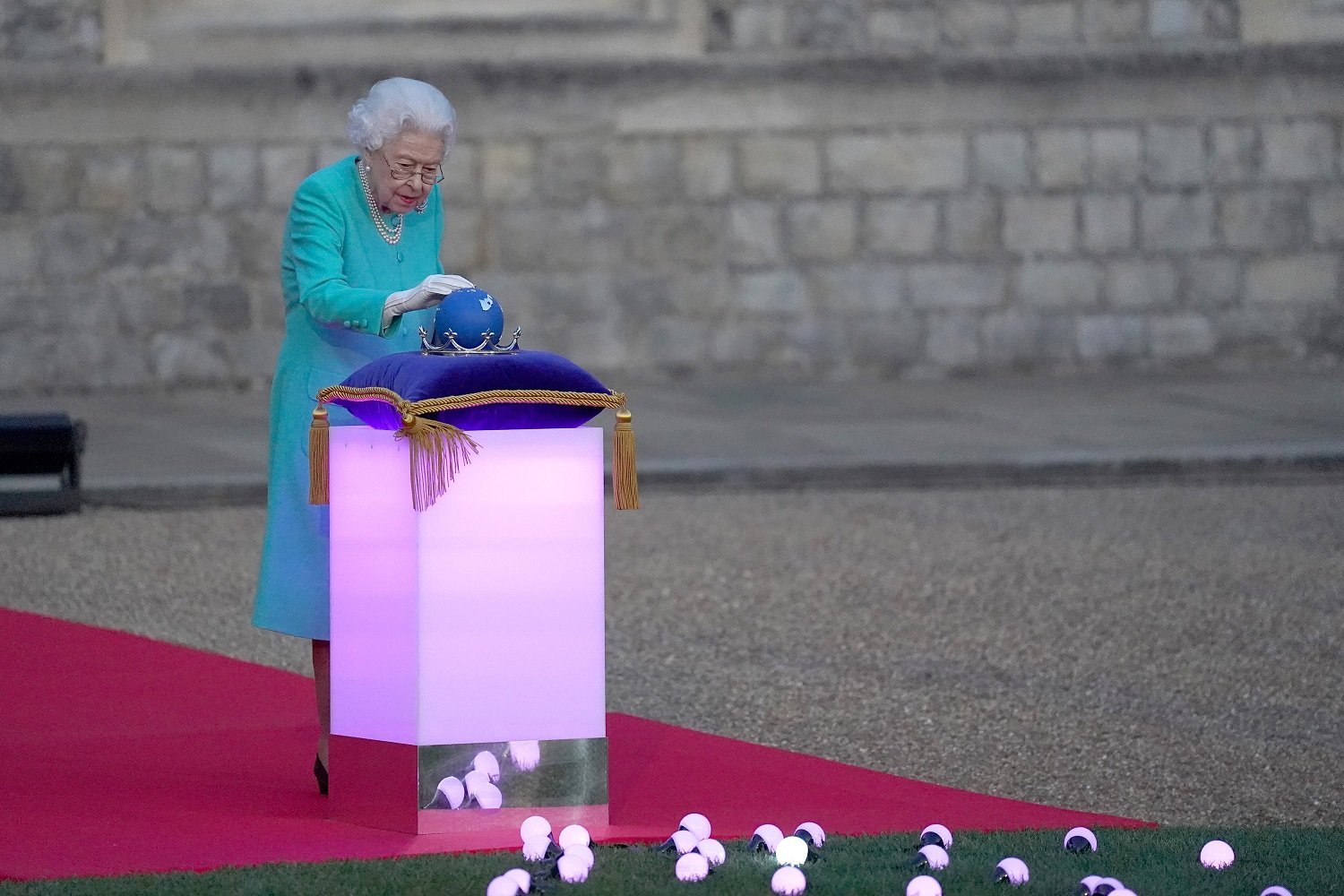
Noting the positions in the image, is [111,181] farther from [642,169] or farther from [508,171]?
[642,169]

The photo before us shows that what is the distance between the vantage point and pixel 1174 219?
1293 cm

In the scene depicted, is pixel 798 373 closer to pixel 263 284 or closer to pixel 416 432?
pixel 263 284

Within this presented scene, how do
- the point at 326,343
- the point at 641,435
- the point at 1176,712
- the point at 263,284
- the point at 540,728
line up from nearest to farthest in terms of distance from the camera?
the point at 540,728
the point at 326,343
the point at 1176,712
the point at 641,435
the point at 263,284

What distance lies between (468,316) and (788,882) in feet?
4.01

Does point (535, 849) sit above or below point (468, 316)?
below

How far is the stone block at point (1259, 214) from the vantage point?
42.5 feet

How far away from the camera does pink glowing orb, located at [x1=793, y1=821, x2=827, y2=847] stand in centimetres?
373

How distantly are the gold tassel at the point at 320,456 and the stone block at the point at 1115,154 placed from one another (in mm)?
9716

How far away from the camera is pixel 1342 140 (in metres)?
13.0

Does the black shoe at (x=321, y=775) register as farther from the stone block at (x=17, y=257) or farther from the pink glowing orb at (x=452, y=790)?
the stone block at (x=17, y=257)

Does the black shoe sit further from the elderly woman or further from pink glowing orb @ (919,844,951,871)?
pink glowing orb @ (919,844,951,871)

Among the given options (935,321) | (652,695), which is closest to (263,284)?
(935,321)

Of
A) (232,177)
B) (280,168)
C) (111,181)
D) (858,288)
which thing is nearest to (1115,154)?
(858,288)

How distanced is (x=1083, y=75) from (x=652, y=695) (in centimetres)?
838
